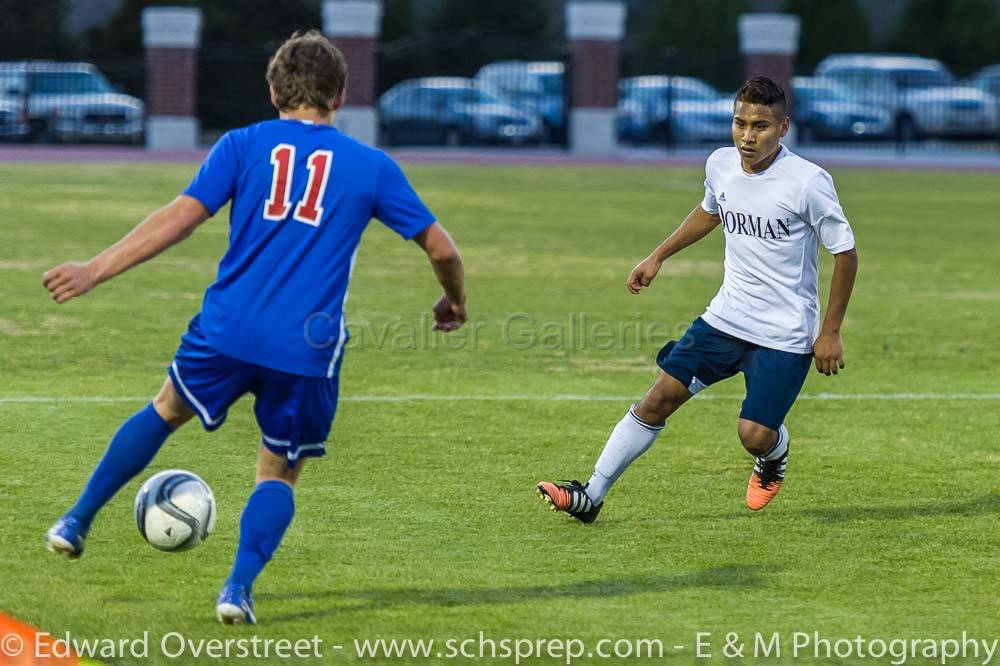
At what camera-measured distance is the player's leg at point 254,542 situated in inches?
201

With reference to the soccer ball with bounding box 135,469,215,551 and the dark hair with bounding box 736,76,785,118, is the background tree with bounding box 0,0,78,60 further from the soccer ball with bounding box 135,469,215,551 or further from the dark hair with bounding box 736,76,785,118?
the soccer ball with bounding box 135,469,215,551

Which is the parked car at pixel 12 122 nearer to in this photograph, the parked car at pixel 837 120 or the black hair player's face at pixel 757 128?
the parked car at pixel 837 120

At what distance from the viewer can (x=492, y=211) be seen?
22859mm

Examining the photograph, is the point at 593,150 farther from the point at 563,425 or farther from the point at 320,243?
the point at 320,243

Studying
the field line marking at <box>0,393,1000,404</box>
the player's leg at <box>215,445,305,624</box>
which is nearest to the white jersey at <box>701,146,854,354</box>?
the player's leg at <box>215,445,305,624</box>

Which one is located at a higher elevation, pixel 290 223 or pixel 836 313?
pixel 290 223

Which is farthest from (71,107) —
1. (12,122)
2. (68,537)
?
(68,537)

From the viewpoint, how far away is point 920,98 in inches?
1729

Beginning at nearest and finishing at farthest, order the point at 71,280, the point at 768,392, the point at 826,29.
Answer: the point at 71,280, the point at 768,392, the point at 826,29

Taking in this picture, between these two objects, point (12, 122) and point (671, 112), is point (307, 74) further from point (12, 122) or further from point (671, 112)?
point (671, 112)

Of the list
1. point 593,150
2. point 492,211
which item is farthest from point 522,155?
point 492,211

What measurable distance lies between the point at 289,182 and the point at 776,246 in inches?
92.2

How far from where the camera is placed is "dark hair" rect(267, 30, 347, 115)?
5055 millimetres

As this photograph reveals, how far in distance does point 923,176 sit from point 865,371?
23.3m
